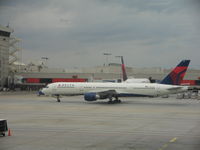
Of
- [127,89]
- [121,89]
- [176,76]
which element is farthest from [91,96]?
[176,76]

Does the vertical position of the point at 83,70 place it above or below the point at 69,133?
above

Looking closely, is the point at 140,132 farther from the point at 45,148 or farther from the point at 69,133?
the point at 45,148

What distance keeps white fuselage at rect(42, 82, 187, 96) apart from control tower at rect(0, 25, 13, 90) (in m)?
47.5

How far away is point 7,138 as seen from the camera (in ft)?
63.9

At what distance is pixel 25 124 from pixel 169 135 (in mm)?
11470

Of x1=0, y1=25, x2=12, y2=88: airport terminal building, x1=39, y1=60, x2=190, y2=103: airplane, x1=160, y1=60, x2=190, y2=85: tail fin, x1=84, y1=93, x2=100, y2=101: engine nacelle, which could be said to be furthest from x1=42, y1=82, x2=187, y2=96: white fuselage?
x1=0, y1=25, x2=12, y2=88: airport terminal building

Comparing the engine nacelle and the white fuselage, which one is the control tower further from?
the engine nacelle

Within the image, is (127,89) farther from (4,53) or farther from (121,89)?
(4,53)

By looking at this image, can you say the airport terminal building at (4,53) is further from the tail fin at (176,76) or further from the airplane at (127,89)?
the tail fin at (176,76)

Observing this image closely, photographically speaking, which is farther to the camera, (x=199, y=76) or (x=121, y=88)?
(x=199, y=76)

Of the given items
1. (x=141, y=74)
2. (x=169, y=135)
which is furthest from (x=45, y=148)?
(x=141, y=74)

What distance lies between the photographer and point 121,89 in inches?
2114

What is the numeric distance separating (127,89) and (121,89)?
1097 millimetres

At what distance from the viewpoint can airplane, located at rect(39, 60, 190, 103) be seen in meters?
51.1
